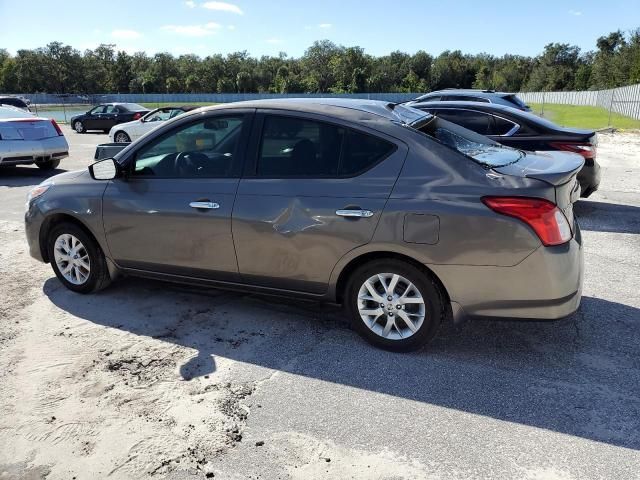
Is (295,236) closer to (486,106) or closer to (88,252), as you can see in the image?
(88,252)

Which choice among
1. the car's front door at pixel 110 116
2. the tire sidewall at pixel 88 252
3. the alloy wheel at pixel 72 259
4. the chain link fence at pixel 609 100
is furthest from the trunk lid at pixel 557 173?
the chain link fence at pixel 609 100

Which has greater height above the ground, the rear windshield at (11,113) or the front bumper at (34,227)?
the rear windshield at (11,113)

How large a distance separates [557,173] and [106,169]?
11.5 ft

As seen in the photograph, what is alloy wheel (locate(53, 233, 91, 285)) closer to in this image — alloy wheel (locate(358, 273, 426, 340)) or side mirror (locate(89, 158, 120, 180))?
side mirror (locate(89, 158, 120, 180))

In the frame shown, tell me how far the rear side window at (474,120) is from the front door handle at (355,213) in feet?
16.0

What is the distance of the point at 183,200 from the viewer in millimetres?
4211

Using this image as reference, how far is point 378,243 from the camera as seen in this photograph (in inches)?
141

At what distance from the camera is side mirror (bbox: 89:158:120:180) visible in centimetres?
447

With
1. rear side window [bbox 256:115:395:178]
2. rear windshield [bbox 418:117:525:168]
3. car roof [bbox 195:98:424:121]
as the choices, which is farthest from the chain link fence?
rear side window [bbox 256:115:395:178]

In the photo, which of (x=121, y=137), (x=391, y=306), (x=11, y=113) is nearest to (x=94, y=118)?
(x=121, y=137)

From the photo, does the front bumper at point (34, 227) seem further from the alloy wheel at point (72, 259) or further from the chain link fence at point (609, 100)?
the chain link fence at point (609, 100)

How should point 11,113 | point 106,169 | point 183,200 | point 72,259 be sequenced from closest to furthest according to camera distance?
point 183,200, point 106,169, point 72,259, point 11,113

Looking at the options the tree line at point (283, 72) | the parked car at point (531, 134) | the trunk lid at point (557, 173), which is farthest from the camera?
the tree line at point (283, 72)

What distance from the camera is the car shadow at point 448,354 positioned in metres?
3.15
